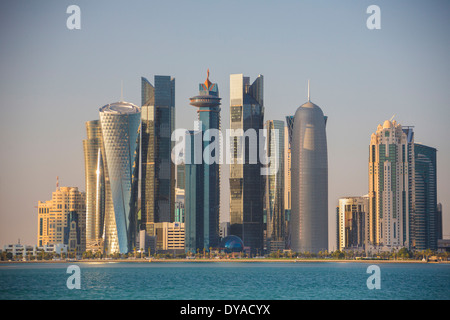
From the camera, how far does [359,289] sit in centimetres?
14100

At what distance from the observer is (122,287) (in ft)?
470
